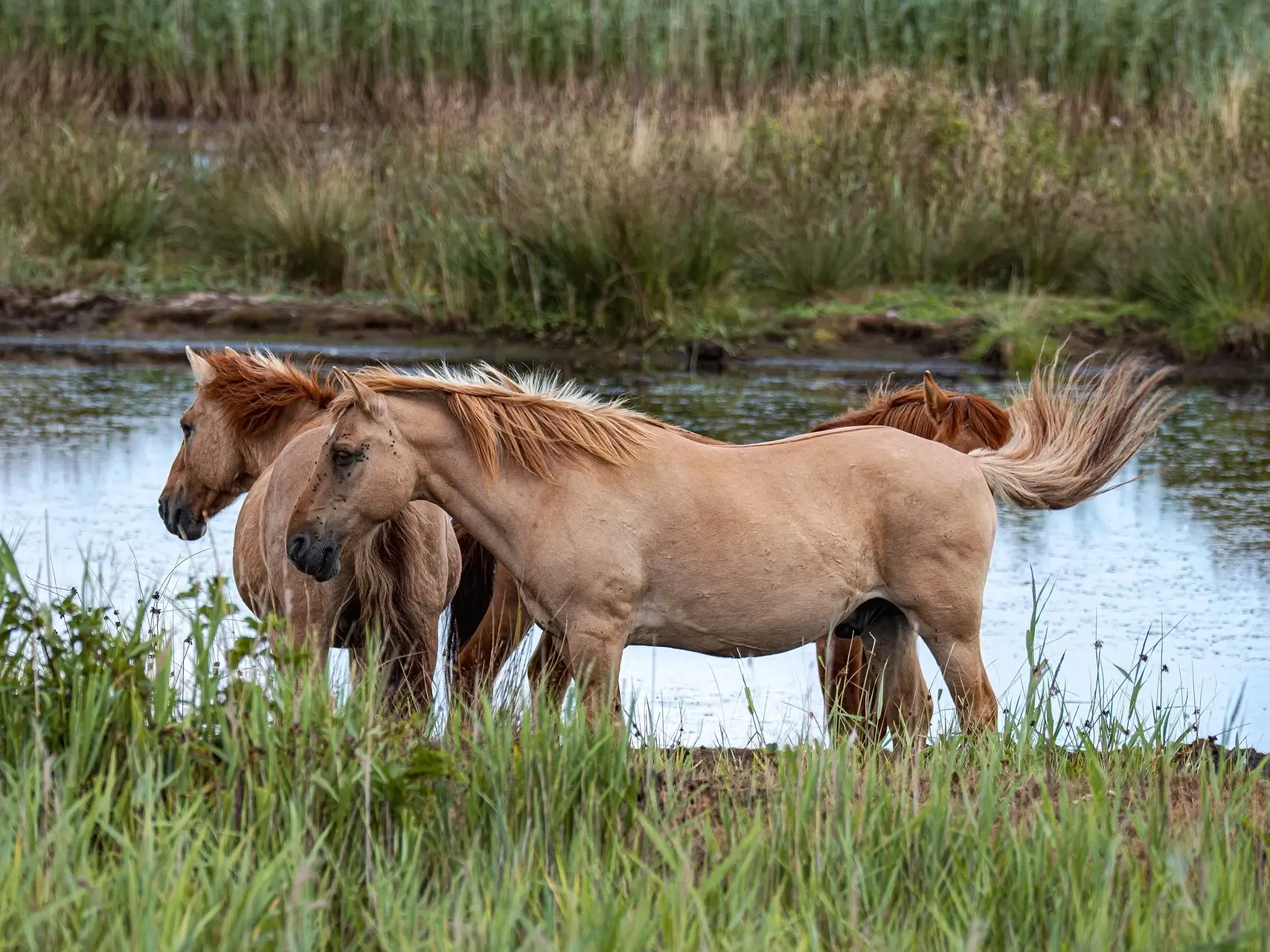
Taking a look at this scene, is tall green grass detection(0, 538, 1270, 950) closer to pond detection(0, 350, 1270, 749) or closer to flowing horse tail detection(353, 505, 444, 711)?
pond detection(0, 350, 1270, 749)

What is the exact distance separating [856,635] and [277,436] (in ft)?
6.58

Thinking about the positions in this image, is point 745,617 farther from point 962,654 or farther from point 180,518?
point 180,518

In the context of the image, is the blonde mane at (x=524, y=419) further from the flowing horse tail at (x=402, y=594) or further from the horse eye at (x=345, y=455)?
the flowing horse tail at (x=402, y=594)

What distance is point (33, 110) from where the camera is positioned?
1661cm

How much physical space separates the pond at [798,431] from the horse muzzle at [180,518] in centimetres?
31

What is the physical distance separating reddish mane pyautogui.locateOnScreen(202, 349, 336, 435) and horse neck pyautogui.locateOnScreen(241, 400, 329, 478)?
16 millimetres

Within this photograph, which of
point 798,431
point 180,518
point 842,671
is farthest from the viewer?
point 798,431

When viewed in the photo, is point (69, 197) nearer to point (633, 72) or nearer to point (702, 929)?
point (633, 72)

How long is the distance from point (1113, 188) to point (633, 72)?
6195 mm

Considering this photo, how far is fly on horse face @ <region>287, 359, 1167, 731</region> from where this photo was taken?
16.3 ft

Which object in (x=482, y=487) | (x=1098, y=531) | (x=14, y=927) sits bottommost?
(x=1098, y=531)

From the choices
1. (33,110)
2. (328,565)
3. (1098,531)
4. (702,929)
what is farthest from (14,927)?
(33,110)

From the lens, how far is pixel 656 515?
16.8 feet

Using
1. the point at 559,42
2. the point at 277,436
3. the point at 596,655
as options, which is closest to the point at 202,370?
the point at 277,436
